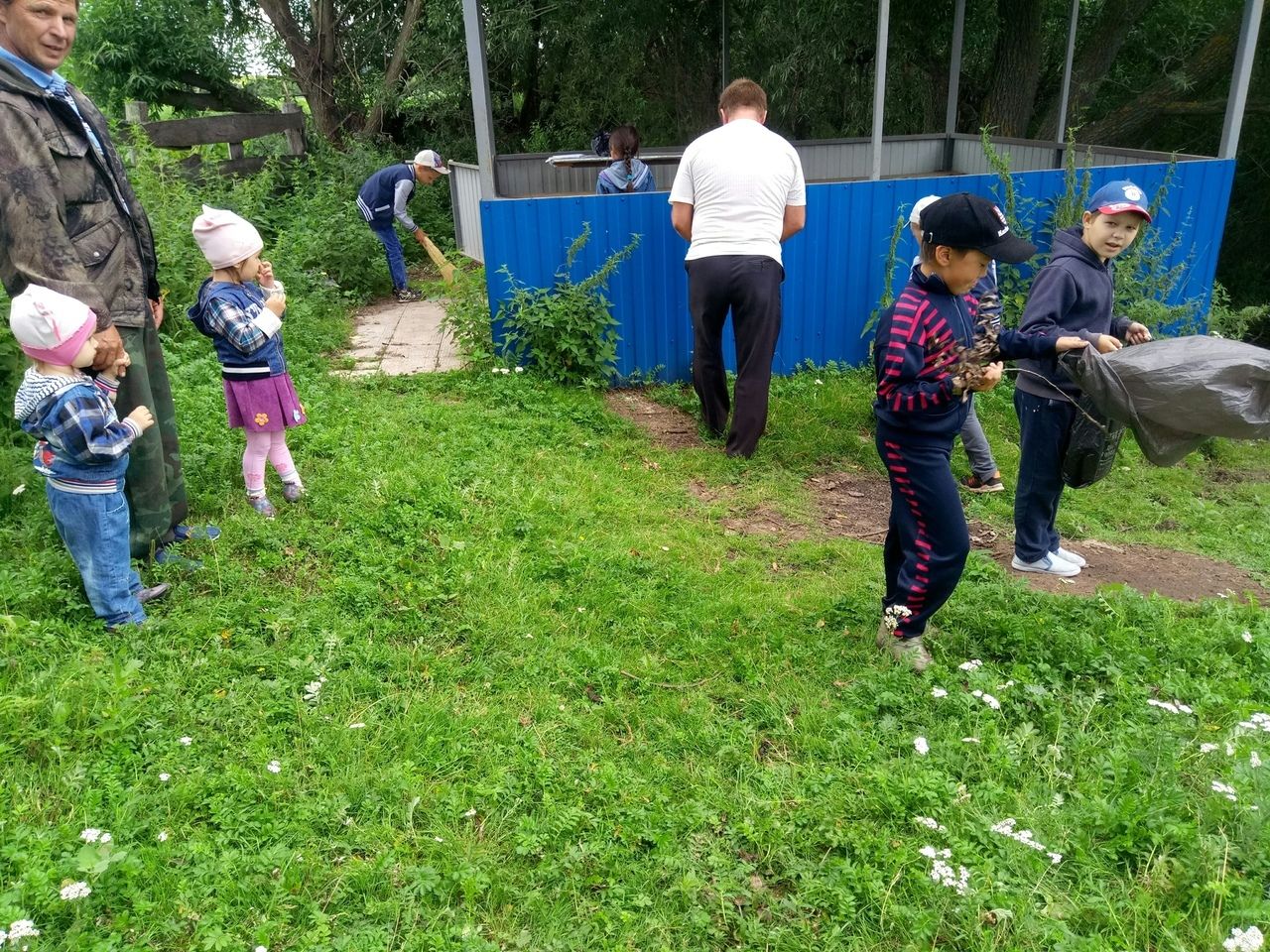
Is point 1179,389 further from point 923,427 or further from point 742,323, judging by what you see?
point 742,323

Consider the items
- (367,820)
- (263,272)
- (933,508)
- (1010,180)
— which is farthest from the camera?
(1010,180)

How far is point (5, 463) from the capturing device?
14.6ft

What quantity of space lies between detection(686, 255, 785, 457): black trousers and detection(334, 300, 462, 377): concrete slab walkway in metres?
1.91

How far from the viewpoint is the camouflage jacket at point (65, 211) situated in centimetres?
317

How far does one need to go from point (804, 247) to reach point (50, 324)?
5209 millimetres

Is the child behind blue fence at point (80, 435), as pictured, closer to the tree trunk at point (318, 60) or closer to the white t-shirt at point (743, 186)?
the white t-shirt at point (743, 186)

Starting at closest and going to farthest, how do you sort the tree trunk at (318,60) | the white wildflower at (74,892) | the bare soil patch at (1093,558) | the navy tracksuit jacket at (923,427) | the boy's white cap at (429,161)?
the white wildflower at (74,892)
the navy tracksuit jacket at (923,427)
the bare soil patch at (1093,558)
the boy's white cap at (429,161)
the tree trunk at (318,60)

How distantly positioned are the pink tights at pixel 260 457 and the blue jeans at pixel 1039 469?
3367 mm

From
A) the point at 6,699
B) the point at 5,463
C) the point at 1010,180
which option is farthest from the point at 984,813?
the point at 1010,180

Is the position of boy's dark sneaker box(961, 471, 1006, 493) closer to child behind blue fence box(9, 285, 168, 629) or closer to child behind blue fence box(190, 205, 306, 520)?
child behind blue fence box(190, 205, 306, 520)

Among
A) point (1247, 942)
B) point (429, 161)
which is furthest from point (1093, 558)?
point (429, 161)

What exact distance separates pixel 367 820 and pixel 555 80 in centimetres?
1439

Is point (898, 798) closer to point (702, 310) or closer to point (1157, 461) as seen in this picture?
point (1157, 461)

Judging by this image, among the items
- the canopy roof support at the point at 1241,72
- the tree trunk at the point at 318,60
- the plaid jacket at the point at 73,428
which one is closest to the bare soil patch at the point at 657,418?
the plaid jacket at the point at 73,428
